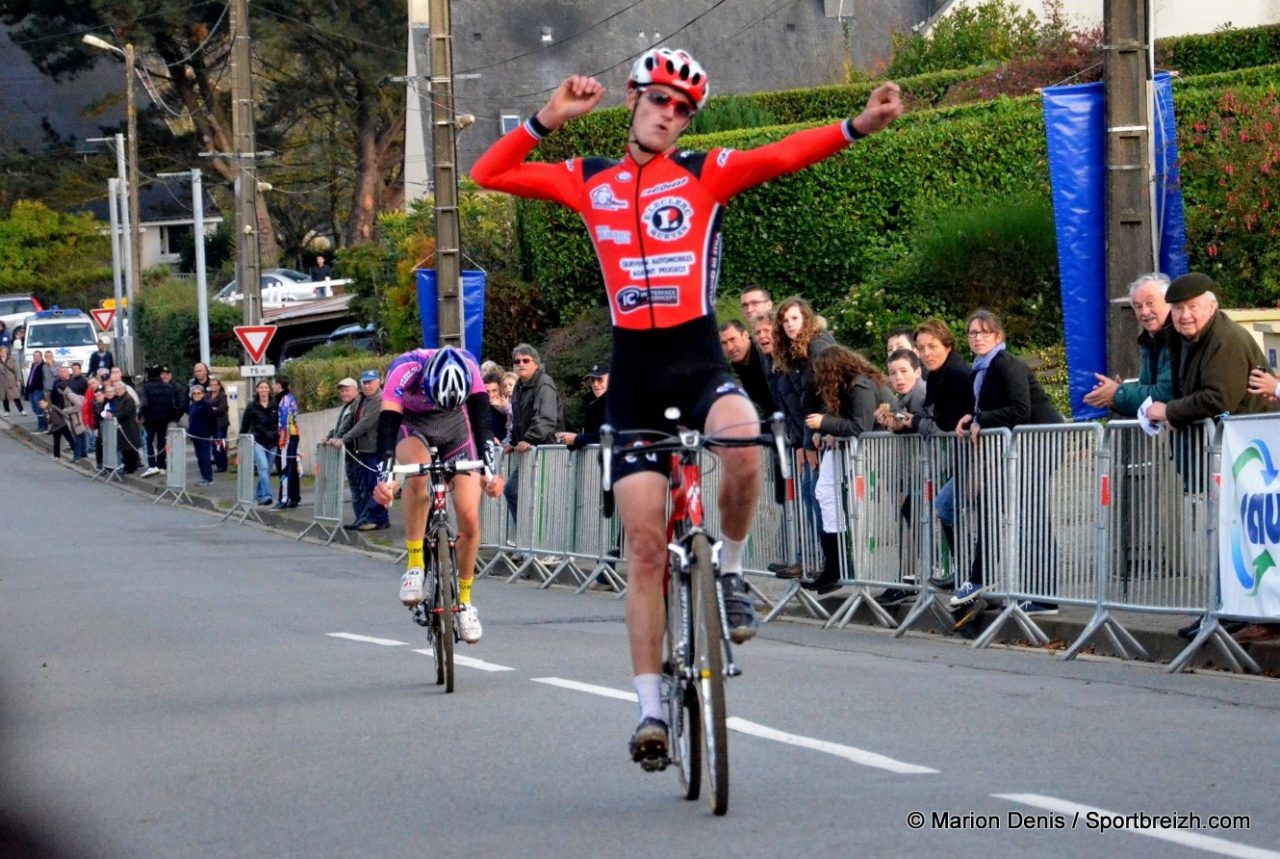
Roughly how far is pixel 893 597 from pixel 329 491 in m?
12.6

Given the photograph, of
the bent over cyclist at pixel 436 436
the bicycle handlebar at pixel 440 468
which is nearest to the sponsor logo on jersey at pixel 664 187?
the bent over cyclist at pixel 436 436

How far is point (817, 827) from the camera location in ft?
20.3

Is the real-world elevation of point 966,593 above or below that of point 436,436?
below

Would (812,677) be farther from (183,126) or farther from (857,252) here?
(183,126)

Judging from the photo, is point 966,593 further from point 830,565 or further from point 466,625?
point 466,625

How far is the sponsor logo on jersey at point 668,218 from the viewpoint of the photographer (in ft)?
22.4

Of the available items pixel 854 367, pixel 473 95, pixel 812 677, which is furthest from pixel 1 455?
pixel 812 677

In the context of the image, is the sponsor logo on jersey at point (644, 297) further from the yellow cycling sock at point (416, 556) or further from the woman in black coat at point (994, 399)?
the woman in black coat at point (994, 399)

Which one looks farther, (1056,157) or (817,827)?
(1056,157)

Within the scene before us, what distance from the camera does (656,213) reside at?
683 cm

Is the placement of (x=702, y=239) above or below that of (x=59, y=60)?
below

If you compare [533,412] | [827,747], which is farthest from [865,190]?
[827,747]

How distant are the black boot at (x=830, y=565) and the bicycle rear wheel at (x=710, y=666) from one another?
811 centimetres

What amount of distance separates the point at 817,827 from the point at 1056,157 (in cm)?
838
